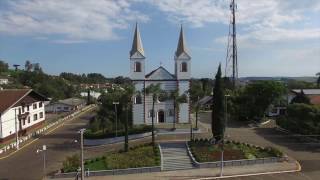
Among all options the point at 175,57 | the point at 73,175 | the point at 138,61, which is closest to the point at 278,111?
the point at 175,57

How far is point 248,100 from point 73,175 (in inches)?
1534

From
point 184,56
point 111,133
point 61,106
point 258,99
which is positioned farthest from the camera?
point 61,106

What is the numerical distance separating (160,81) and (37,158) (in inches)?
995

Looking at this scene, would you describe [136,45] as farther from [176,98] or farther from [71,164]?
[71,164]

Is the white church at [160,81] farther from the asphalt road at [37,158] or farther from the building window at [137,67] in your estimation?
the asphalt road at [37,158]

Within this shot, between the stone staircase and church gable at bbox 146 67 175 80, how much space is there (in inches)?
738

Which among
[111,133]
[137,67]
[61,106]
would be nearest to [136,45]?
[137,67]

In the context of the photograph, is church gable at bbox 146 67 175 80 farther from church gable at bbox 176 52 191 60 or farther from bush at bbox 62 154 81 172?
bush at bbox 62 154 81 172

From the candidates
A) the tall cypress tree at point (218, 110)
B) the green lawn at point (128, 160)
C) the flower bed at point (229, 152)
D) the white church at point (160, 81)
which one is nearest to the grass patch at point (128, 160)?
the green lawn at point (128, 160)

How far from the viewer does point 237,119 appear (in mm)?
74125

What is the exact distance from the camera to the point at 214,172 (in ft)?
130

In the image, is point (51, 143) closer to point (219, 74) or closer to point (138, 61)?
point (138, 61)

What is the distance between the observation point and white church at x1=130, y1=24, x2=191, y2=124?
66062mm

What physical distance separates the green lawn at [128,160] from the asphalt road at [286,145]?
9.60 m
